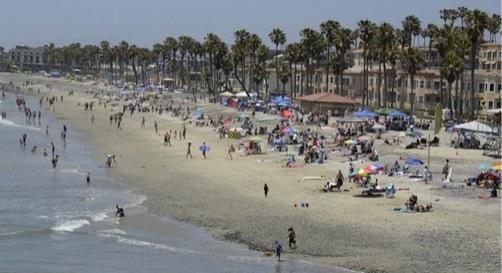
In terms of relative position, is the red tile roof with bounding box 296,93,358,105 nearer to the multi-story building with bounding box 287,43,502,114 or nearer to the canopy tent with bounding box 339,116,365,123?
the multi-story building with bounding box 287,43,502,114

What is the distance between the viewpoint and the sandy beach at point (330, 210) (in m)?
24.9

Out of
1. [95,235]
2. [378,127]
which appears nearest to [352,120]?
[378,127]

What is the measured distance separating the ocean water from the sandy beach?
114cm

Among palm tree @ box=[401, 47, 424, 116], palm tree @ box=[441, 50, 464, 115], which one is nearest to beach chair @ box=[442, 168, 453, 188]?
palm tree @ box=[441, 50, 464, 115]

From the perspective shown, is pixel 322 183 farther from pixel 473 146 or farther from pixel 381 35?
pixel 381 35

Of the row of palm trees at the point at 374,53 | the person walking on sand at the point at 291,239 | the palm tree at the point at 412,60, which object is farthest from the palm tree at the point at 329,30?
the person walking on sand at the point at 291,239

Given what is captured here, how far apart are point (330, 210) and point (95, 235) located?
9205 mm

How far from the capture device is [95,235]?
96.6 ft

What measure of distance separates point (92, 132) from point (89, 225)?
147 ft

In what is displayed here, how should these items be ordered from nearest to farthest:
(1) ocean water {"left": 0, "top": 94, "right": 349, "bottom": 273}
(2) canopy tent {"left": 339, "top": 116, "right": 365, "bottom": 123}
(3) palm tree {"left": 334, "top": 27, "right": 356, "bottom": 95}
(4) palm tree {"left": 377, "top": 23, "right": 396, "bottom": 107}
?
(1) ocean water {"left": 0, "top": 94, "right": 349, "bottom": 273} < (2) canopy tent {"left": 339, "top": 116, "right": 365, "bottom": 123} < (4) palm tree {"left": 377, "top": 23, "right": 396, "bottom": 107} < (3) palm tree {"left": 334, "top": 27, "right": 356, "bottom": 95}

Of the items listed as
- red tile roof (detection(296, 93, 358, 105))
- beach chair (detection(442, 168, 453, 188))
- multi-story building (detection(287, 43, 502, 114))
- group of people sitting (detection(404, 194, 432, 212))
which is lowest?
group of people sitting (detection(404, 194, 432, 212))

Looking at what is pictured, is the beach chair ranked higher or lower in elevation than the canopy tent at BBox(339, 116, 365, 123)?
lower

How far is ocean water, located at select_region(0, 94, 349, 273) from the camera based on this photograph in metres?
24.9

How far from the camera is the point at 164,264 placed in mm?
25234
